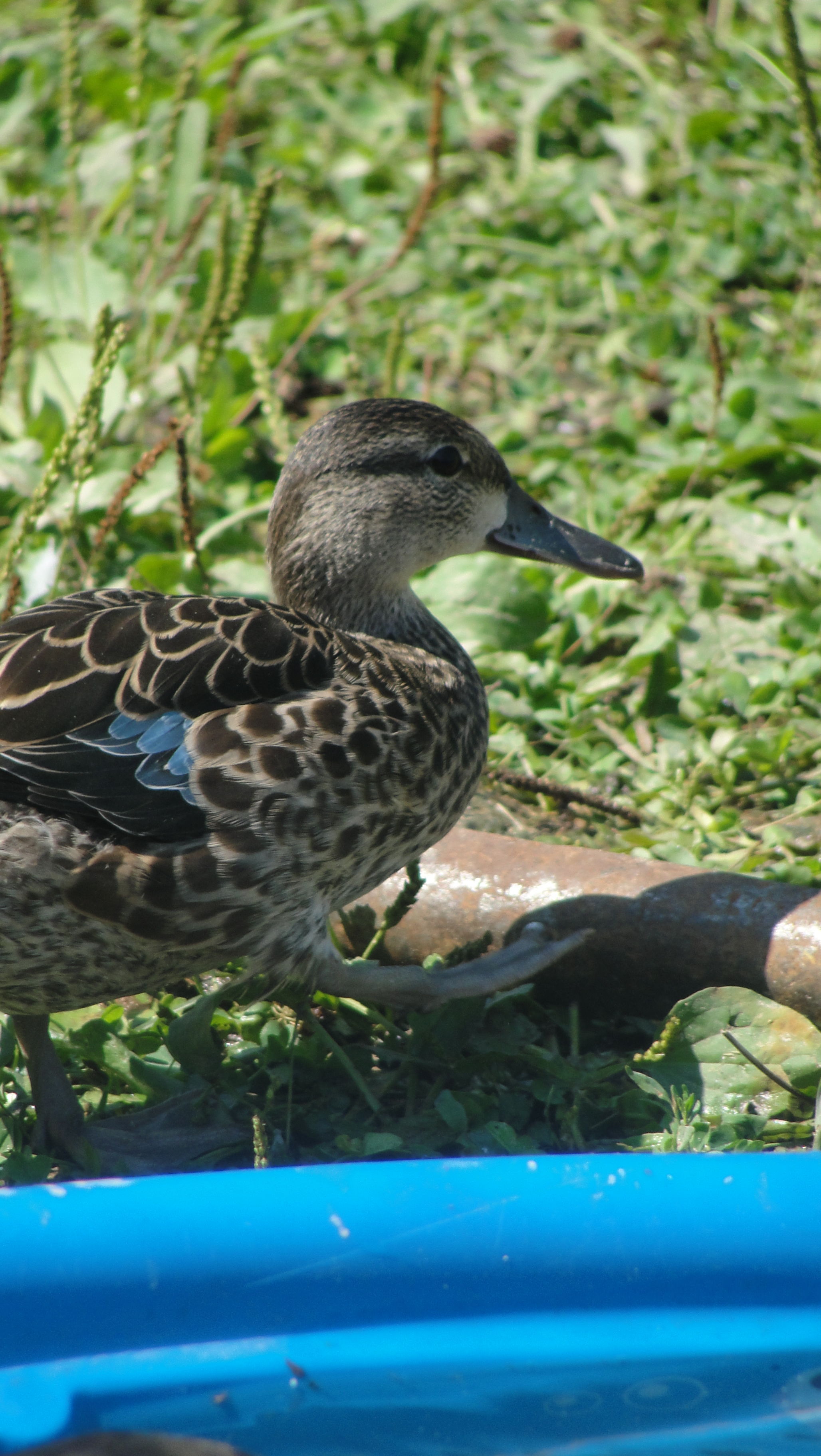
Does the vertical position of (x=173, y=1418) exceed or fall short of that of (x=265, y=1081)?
it exceeds it

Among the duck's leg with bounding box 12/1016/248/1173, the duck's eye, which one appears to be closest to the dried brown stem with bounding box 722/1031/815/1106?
the duck's leg with bounding box 12/1016/248/1173

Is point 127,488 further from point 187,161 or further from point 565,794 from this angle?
point 187,161

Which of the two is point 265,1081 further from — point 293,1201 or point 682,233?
point 682,233

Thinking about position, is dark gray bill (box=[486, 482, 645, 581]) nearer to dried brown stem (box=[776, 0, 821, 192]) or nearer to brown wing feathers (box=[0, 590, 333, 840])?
brown wing feathers (box=[0, 590, 333, 840])

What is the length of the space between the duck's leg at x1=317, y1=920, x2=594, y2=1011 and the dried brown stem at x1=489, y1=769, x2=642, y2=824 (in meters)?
0.61

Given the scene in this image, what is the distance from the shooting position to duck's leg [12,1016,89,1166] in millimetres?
2570

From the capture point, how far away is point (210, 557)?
4.42m

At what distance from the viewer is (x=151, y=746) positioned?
2457 mm

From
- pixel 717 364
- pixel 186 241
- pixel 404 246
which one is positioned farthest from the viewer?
pixel 186 241

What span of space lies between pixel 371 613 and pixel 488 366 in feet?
8.46

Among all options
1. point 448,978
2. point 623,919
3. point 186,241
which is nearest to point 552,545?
point 623,919

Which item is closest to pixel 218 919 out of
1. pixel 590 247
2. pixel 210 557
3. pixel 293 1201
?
pixel 293 1201

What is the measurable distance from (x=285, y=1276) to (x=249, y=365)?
3559 millimetres

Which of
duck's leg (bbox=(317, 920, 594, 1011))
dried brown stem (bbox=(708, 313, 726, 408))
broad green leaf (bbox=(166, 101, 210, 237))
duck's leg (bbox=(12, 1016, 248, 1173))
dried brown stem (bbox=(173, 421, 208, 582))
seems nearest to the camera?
duck's leg (bbox=(12, 1016, 248, 1173))
